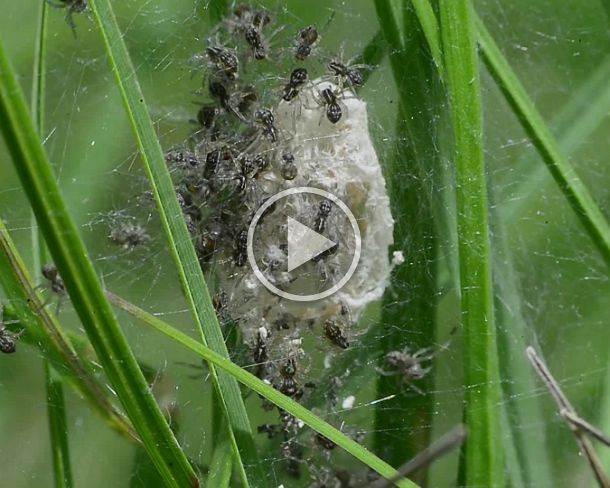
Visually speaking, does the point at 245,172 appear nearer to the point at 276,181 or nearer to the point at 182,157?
the point at 276,181

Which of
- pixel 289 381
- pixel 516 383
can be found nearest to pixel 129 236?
pixel 289 381

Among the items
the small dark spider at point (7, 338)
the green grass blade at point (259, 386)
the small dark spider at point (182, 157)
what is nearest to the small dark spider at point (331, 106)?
the small dark spider at point (182, 157)

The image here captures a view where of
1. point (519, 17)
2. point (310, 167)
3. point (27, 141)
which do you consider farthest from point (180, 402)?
point (519, 17)

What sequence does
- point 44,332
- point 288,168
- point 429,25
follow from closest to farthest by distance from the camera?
point 429,25, point 44,332, point 288,168

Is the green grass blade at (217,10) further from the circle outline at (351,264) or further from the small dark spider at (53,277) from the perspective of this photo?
the small dark spider at (53,277)

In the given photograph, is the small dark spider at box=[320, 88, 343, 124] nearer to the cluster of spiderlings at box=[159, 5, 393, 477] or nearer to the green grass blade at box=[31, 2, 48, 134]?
the cluster of spiderlings at box=[159, 5, 393, 477]
